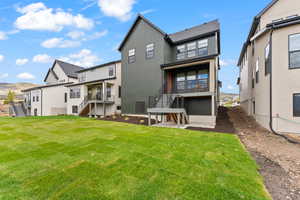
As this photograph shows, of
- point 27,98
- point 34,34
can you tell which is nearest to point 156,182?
point 34,34

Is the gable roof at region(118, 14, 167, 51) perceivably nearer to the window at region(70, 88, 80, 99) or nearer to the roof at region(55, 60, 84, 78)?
the window at region(70, 88, 80, 99)

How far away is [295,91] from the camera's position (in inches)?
294

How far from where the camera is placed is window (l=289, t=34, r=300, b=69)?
7.53 m

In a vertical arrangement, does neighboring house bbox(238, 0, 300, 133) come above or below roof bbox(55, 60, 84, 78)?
below

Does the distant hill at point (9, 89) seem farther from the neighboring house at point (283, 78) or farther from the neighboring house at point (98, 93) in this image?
the neighboring house at point (283, 78)

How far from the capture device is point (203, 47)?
1274 cm

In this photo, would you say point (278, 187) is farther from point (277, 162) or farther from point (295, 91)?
point (295, 91)

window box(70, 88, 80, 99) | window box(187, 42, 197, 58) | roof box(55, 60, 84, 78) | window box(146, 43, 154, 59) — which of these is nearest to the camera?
window box(187, 42, 197, 58)

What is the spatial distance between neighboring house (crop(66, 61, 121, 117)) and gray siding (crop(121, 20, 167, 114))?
2.13m

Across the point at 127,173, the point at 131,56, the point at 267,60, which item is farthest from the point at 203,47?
the point at 127,173

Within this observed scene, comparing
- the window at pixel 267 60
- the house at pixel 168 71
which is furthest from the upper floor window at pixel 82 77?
the window at pixel 267 60

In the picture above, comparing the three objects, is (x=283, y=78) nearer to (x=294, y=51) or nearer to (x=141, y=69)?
(x=294, y=51)

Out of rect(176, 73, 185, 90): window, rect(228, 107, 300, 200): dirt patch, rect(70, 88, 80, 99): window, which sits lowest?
rect(228, 107, 300, 200): dirt patch

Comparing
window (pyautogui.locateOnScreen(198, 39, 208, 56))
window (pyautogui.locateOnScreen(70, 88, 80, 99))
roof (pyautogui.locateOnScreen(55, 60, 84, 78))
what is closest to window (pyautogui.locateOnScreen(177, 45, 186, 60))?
window (pyautogui.locateOnScreen(198, 39, 208, 56))
